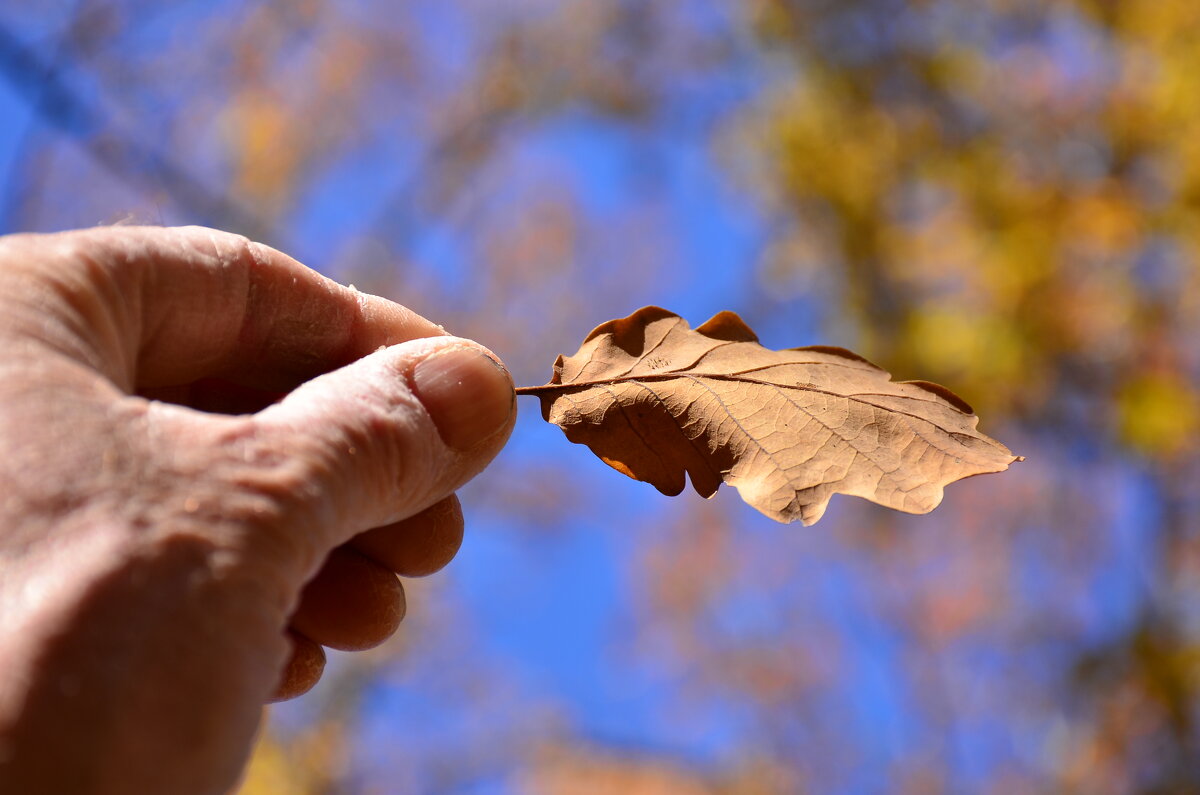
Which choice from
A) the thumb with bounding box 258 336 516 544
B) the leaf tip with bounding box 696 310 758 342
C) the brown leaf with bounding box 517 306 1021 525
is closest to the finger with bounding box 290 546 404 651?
the thumb with bounding box 258 336 516 544

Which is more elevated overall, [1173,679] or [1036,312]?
[1036,312]

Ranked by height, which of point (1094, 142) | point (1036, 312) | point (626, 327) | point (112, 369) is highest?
point (1094, 142)

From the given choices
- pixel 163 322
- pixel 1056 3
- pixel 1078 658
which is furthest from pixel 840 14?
pixel 163 322

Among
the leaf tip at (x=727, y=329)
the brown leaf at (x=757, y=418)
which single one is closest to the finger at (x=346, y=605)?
the brown leaf at (x=757, y=418)

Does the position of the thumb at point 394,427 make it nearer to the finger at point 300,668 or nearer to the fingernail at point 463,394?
the fingernail at point 463,394

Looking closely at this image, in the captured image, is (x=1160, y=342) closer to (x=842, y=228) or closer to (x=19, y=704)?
(x=842, y=228)

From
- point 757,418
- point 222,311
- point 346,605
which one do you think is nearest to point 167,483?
point 222,311
